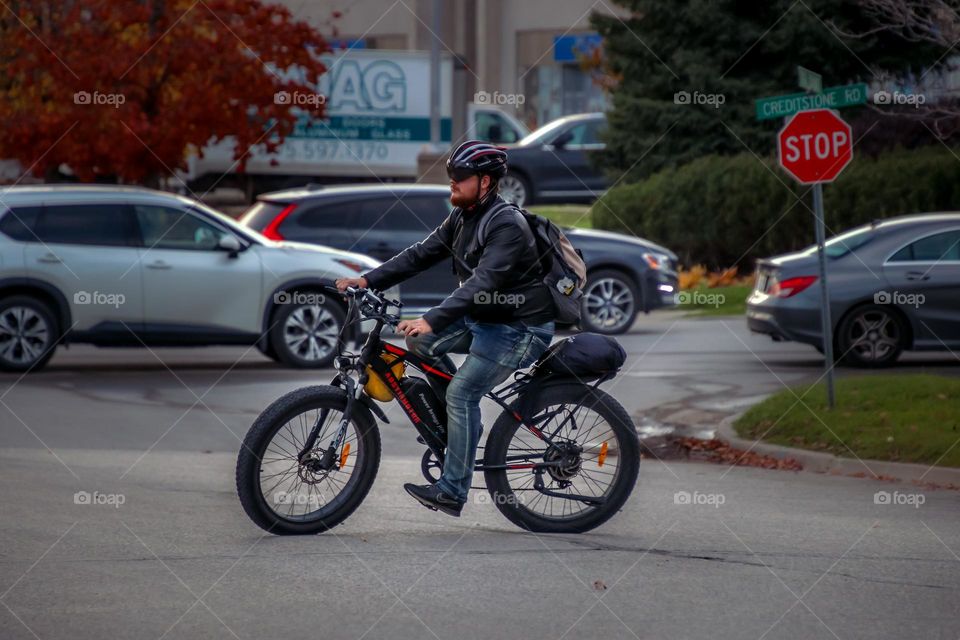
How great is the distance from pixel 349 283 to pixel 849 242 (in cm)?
994

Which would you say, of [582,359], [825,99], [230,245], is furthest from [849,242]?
[582,359]

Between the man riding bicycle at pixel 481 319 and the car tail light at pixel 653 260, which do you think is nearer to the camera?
the man riding bicycle at pixel 481 319

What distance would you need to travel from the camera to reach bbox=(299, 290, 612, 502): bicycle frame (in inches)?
281

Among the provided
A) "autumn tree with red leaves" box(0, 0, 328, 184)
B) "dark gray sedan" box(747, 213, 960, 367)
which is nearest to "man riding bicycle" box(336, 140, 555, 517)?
"dark gray sedan" box(747, 213, 960, 367)

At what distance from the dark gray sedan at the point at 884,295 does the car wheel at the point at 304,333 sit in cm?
446

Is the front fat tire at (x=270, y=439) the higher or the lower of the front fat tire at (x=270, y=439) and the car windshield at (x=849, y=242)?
the lower

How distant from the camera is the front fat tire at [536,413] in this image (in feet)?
24.1

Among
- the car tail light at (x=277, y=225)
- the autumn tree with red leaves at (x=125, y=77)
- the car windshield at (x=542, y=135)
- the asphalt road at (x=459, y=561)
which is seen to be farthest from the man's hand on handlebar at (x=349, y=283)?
the car windshield at (x=542, y=135)

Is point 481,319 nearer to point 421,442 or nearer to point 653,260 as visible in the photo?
point 421,442

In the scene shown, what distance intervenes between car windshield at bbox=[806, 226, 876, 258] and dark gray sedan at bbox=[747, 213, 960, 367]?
0.06 feet

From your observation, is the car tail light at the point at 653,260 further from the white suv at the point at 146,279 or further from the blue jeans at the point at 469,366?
the blue jeans at the point at 469,366

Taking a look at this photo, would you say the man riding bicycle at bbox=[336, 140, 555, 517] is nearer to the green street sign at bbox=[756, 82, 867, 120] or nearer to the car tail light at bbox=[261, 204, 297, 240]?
the green street sign at bbox=[756, 82, 867, 120]

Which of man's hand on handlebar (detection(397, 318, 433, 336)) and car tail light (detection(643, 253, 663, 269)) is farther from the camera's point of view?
car tail light (detection(643, 253, 663, 269))

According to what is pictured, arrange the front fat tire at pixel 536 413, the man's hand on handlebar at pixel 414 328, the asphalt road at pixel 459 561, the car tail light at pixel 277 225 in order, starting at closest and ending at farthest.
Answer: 1. the asphalt road at pixel 459 561
2. the man's hand on handlebar at pixel 414 328
3. the front fat tire at pixel 536 413
4. the car tail light at pixel 277 225
